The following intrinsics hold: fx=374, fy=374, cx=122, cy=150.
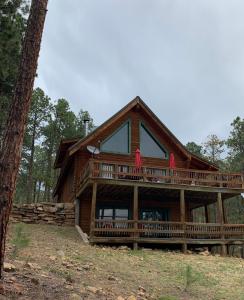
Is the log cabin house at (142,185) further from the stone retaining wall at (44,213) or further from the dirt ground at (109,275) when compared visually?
the dirt ground at (109,275)

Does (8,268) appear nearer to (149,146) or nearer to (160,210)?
(160,210)

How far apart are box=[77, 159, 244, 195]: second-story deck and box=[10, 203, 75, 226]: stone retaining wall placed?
5.34ft

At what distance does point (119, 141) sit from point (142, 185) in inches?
177

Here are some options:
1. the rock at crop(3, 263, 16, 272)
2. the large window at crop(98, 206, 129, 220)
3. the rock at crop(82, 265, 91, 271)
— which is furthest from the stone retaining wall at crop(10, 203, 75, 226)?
the rock at crop(3, 263, 16, 272)

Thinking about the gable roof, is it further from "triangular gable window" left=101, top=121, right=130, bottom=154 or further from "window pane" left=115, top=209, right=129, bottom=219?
"window pane" left=115, top=209, right=129, bottom=219

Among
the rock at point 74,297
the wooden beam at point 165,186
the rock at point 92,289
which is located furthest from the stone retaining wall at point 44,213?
the rock at point 74,297

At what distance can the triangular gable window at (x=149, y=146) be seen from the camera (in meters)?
21.5

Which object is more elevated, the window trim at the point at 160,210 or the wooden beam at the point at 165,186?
the wooden beam at the point at 165,186

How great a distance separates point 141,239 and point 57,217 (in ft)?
16.5

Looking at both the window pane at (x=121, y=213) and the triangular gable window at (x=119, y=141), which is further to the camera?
the triangular gable window at (x=119, y=141)

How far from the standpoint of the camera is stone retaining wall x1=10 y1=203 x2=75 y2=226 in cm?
1888

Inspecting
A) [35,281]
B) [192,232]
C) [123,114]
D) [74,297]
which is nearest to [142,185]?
[192,232]

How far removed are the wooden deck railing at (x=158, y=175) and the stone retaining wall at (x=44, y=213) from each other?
1.71 m

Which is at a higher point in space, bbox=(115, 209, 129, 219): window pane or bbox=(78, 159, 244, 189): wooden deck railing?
bbox=(78, 159, 244, 189): wooden deck railing
